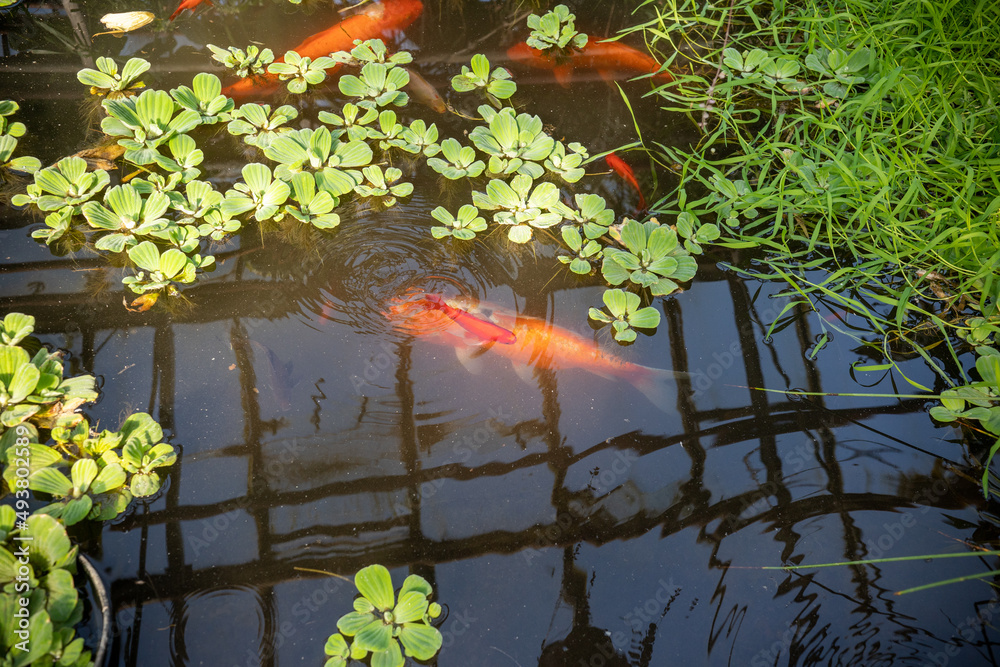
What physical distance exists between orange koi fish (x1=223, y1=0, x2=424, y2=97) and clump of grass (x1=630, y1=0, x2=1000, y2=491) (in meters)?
1.04

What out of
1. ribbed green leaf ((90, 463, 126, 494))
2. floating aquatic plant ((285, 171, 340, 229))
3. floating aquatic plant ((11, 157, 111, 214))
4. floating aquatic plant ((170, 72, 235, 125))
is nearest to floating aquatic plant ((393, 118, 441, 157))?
floating aquatic plant ((285, 171, 340, 229))

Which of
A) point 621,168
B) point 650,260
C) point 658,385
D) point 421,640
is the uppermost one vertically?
point 621,168

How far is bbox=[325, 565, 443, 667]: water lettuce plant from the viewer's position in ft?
3.75

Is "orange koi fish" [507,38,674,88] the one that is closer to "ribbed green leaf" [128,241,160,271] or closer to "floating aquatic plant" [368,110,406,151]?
"floating aquatic plant" [368,110,406,151]

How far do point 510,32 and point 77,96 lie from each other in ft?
5.04

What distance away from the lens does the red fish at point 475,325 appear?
1.57 metres

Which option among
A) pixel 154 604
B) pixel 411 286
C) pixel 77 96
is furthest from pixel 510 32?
pixel 154 604

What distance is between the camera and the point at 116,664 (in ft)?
3.61

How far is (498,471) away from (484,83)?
1436mm

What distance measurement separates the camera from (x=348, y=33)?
2.26 m

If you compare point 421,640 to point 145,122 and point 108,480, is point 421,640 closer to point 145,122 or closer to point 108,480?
point 108,480

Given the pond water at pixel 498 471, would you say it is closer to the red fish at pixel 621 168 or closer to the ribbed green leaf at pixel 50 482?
the ribbed green leaf at pixel 50 482

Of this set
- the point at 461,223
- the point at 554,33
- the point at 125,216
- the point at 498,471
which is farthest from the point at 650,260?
the point at 125,216

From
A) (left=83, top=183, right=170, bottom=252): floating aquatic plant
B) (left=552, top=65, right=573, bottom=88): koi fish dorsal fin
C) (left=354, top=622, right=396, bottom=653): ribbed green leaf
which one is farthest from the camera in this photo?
(left=552, top=65, right=573, bottom=88): koi fish dorsal fin
